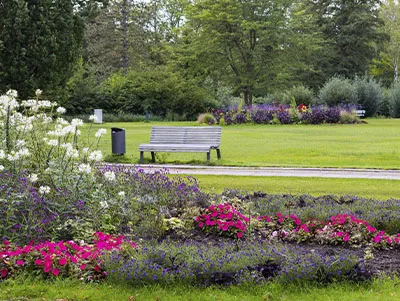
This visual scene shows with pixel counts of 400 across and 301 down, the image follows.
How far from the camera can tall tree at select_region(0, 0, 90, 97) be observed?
74.9 ft

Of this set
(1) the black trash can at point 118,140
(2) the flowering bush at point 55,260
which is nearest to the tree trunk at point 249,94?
(1) the black trash can at point 118,140

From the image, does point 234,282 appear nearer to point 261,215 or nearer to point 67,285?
point 67,285

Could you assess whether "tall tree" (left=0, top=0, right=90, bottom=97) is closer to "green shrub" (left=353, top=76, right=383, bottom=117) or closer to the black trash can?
the black trash can

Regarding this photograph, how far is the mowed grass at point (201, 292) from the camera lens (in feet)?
13.8

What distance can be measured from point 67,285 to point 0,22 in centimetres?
2124

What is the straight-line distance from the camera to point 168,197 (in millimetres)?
7191

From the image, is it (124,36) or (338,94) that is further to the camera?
(124,36)

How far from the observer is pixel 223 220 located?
20.2 ft

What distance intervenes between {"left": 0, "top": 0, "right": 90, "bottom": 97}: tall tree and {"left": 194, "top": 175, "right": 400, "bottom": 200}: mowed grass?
14.7 meters

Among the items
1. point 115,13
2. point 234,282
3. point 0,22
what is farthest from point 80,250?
point 115,13

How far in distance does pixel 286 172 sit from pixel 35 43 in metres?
15.4

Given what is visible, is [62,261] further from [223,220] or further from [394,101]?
[394,101]

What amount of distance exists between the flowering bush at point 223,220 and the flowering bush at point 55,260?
1367 mm

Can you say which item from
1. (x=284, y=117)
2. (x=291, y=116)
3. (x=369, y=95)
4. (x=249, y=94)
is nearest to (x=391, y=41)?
(x=249, y=94)
